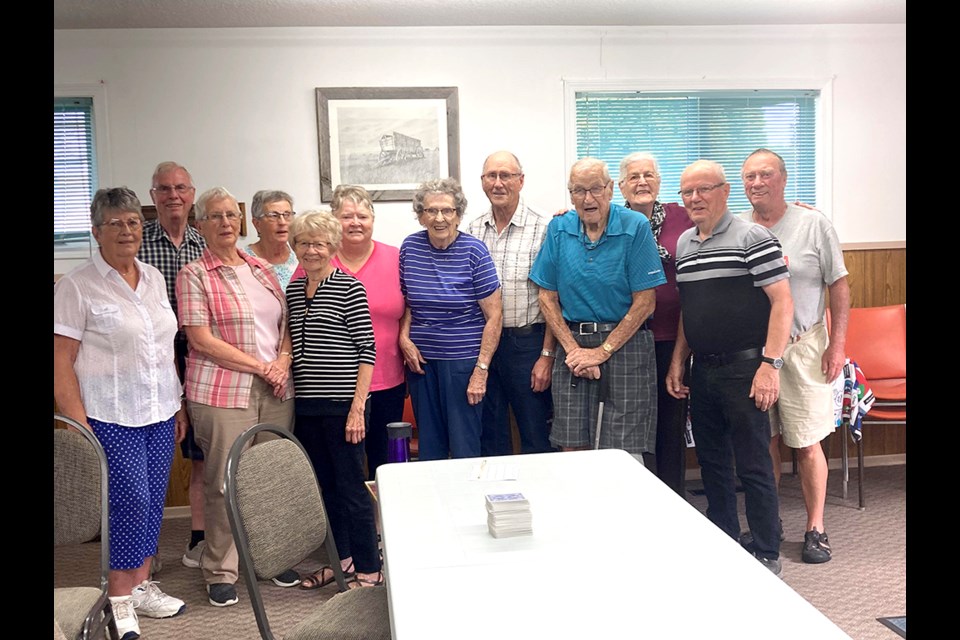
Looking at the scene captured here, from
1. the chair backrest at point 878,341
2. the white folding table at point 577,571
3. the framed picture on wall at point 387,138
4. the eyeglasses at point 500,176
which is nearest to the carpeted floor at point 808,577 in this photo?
the chair backrest at point 878,341

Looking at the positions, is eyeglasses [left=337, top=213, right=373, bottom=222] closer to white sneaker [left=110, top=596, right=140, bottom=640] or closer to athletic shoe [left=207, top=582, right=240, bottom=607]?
athletic shoe [left=207, top=582, right=240, bottom=607]

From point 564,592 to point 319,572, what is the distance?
2.15 m

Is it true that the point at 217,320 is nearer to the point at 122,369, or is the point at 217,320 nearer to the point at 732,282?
the point at 122,369

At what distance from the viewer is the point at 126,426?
2814mm

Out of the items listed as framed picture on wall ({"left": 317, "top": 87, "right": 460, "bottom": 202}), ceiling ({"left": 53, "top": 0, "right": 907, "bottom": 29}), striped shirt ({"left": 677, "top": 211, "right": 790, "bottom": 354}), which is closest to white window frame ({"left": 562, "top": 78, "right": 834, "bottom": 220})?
ceiling ({"left": 53, "top": 0, "right": 907, "bottom": 29})

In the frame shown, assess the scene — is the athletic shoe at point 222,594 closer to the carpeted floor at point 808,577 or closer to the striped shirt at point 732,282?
the carpeted floor at point 808,577

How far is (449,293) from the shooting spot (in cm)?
338

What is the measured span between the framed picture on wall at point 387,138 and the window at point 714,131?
880mm

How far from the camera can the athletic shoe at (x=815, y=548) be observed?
11.5 feet

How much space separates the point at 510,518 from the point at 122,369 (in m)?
1.58

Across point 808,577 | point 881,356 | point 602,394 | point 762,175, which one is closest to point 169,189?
point 602,394

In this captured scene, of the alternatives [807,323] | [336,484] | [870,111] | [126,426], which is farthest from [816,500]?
[870,111]

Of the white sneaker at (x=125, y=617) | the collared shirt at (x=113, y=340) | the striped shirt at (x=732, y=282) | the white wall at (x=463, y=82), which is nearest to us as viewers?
the collared shirt at (x=113, y=340)

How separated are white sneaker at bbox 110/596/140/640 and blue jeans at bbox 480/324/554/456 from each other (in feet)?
4.69
